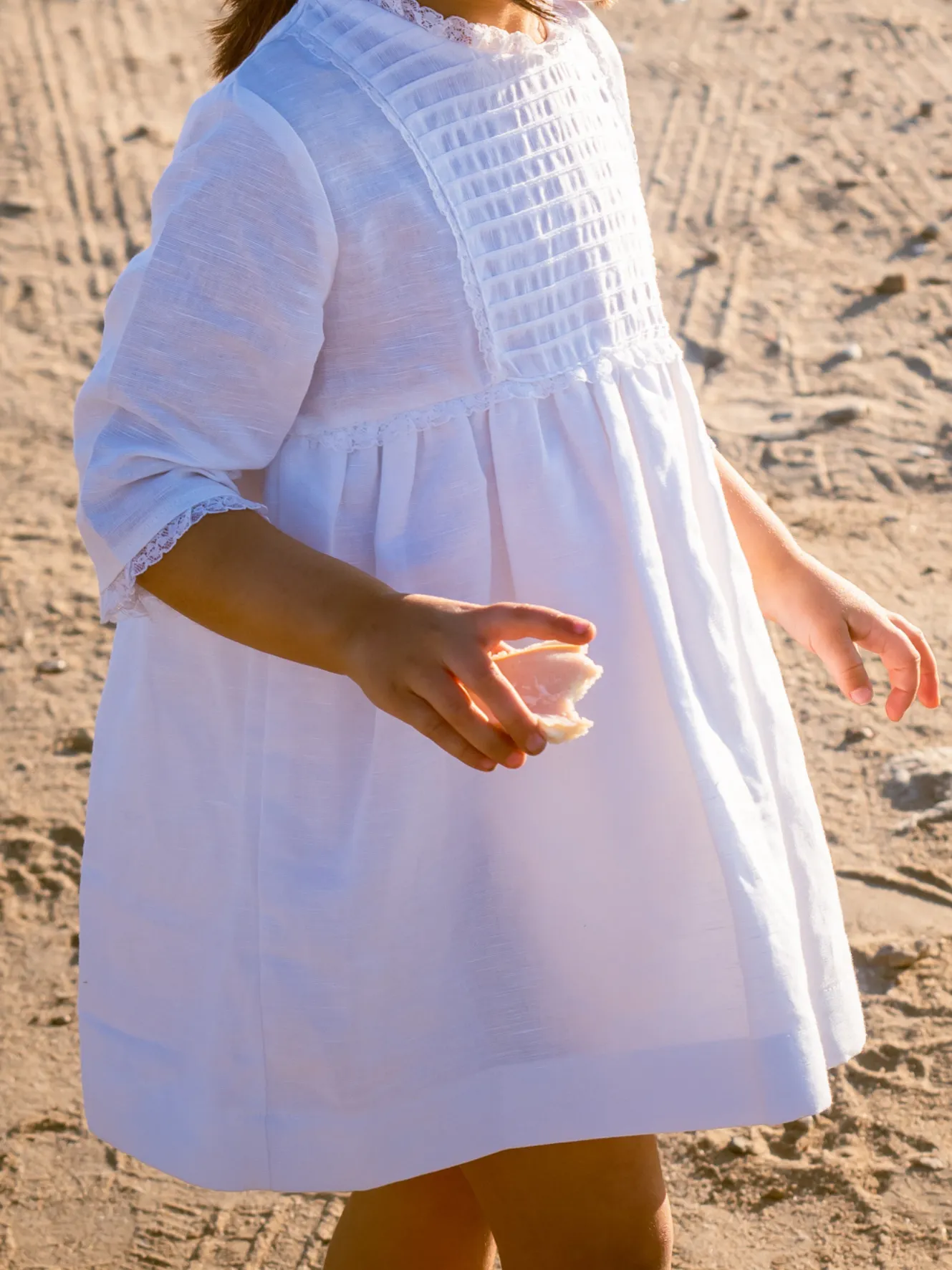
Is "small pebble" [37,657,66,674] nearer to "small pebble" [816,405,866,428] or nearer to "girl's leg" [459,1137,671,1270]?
"small pebble" [816,405,866,428]

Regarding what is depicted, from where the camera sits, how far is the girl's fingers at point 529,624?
1106mm

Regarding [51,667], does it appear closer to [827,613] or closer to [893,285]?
[827,613]

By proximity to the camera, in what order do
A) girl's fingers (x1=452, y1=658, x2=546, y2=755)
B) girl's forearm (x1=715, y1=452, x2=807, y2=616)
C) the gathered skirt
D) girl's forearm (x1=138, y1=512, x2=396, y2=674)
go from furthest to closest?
girl's forearm (x1=715, y1=452, x2=807, y2=616) < the gathered skirt < girl's forearm (x1=138, y1=512, x2=396, y2=674) < girl's fingers (x1=452, y1=658, x2=546, y2=755)

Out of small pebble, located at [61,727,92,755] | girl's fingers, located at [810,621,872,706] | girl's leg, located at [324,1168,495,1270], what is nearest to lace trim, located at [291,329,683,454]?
girl's fingers, located at [810,621,872,706]

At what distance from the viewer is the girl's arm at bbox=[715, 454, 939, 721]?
1.61m

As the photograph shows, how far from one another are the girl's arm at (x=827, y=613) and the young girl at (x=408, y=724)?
0.72ft

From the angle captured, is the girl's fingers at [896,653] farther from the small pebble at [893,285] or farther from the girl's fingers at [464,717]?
the small pebble at [893,285]

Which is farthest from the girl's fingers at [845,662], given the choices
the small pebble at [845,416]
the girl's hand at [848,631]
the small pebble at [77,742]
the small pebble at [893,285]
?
the small pebble at [893,285]

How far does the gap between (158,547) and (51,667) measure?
2.32 m

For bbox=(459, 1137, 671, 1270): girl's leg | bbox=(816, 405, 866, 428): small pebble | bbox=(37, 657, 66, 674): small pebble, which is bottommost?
bbox=(37, 657, 66, 674): small pebble

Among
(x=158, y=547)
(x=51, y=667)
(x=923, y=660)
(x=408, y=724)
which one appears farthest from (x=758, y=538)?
(x=51, y=667)

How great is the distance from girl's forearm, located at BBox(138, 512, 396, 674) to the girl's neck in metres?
0.50

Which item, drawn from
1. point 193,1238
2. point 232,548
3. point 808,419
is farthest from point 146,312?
point 808,419

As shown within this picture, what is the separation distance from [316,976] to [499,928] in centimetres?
16
